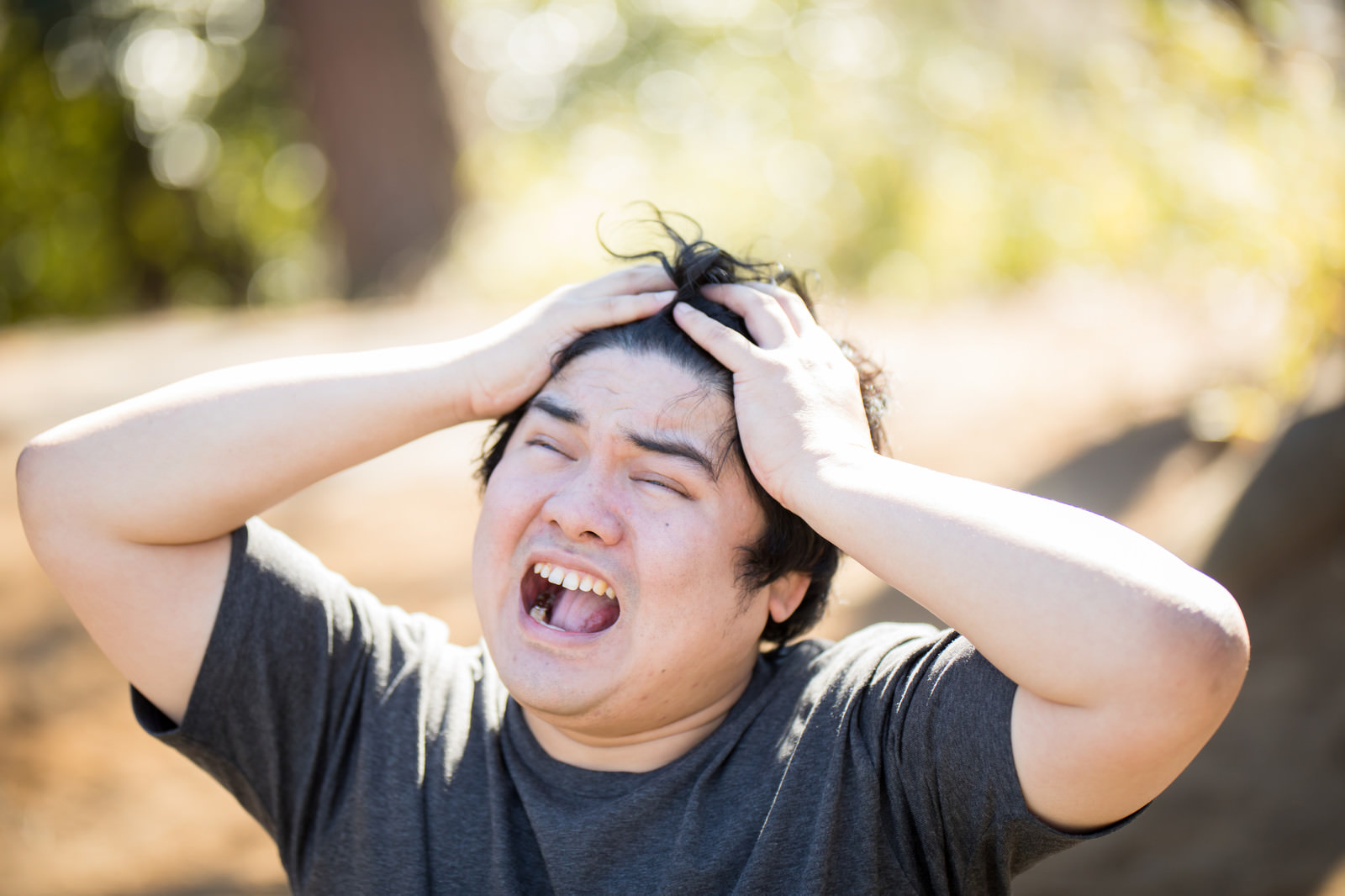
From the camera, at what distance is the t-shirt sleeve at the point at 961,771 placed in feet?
4.48

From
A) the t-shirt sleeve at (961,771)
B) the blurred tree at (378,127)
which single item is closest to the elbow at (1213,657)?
the t-shirt sleeve at (961,771)

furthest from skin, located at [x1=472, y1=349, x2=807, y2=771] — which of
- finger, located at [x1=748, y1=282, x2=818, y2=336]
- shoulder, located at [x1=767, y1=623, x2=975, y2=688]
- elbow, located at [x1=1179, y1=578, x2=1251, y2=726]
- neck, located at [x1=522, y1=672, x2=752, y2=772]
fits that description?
elbow, located at [x1=1179, y1=578, x2=1251, y2=726]

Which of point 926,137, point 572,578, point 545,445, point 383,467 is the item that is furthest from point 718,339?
point 926,137

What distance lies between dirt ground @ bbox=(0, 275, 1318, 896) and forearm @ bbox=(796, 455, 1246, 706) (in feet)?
2.38

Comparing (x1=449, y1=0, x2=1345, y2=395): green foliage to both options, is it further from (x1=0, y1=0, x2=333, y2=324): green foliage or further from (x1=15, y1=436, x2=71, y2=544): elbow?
(x1=15, y1=436, x2=71, y2=544): elbow

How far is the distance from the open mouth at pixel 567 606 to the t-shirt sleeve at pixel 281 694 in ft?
0.91

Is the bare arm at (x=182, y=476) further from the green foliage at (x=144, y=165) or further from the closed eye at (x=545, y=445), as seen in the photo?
the green foliage at (x=144, y=165)

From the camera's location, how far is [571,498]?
163cm

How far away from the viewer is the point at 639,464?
65.9 inches

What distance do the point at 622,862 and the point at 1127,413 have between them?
4.18 metres

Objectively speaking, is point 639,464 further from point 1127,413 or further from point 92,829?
point 1127,413

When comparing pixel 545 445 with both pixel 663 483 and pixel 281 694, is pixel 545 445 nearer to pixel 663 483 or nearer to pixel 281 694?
pixel 663 483

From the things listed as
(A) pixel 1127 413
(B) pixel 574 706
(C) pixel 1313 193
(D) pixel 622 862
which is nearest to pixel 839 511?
(B) pixel 574 706

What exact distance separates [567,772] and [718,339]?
0.78m
